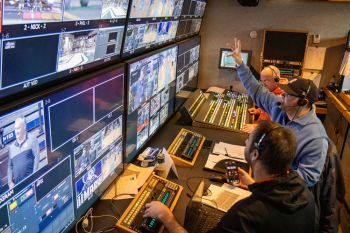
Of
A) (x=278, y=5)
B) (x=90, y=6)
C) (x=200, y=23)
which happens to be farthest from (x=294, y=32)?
(x=90, y=6)

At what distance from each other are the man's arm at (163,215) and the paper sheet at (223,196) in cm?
35

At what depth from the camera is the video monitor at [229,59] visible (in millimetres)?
3924

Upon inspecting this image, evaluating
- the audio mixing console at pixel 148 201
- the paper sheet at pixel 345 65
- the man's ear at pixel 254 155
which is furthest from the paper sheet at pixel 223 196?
the paper sheet at pixel 345 65

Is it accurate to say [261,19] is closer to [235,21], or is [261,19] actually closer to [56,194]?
[235,21]

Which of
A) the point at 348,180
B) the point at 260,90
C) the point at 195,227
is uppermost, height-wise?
the point at 260,90

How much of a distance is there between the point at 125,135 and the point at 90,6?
0.80 meters

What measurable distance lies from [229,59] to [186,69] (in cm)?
97

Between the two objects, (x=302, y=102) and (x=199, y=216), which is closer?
(x=199, y=216)

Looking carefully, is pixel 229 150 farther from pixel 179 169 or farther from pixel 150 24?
pixel 150 24

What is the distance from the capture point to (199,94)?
11.5ft

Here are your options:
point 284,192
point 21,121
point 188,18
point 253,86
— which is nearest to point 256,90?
point 253,86

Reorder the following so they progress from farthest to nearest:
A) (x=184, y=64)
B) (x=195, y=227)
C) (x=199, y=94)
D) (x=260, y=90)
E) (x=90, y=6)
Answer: (x=199, y=94) < (x=184, y=64) < (x=260, y=90) < (x=195, y=227) < (x=90, y=6)

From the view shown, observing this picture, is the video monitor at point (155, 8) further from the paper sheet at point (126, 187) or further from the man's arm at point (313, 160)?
the man's arm at point (313, 160)

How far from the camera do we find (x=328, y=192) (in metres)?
1.76
